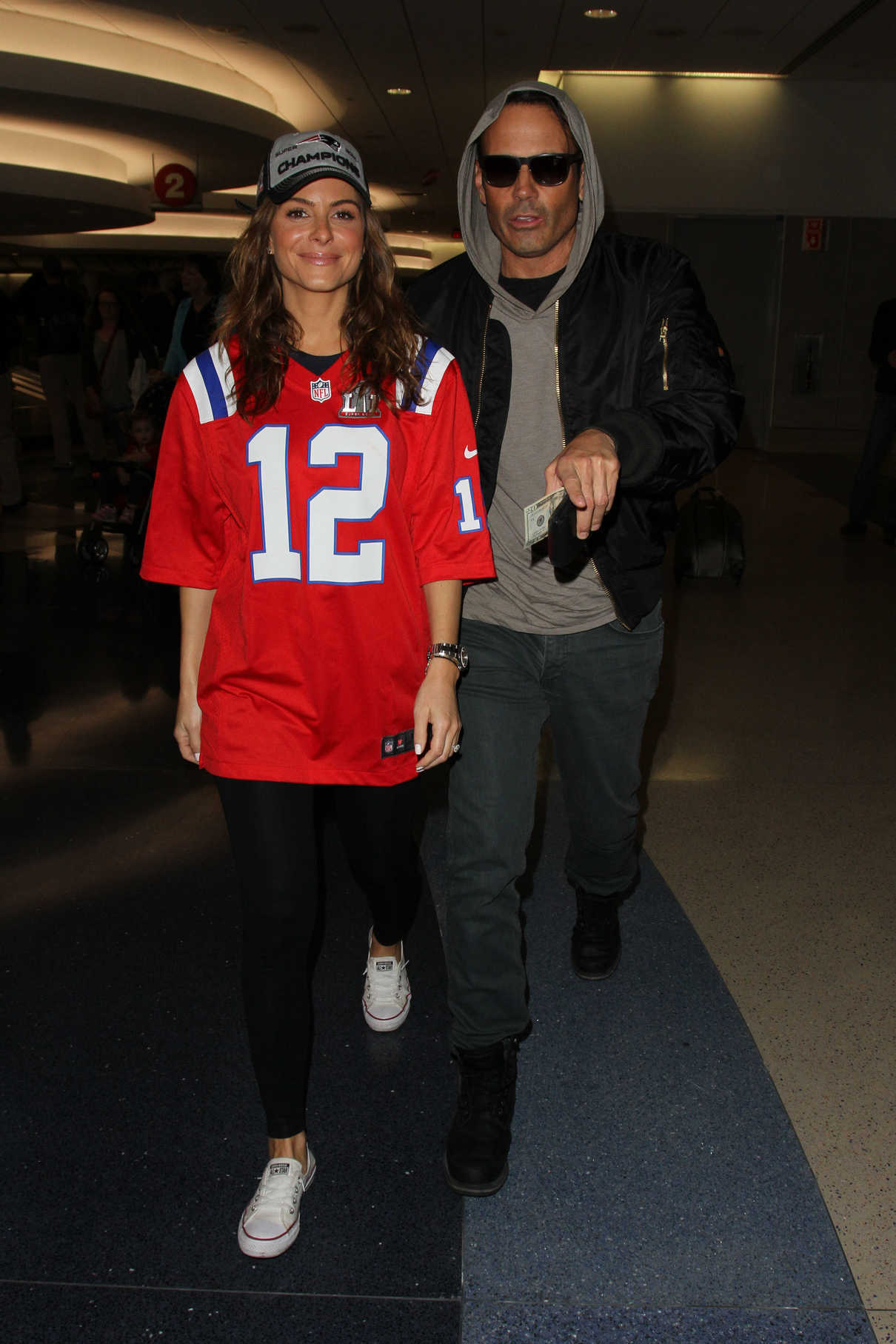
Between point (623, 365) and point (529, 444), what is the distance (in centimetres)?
25

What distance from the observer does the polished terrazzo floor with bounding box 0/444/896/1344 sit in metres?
1.98

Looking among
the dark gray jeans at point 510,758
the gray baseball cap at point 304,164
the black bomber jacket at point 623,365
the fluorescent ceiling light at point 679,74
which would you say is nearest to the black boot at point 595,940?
the dark gray jeans at point 510,758

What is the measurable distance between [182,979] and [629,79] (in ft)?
37.9

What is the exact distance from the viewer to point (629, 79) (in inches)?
467

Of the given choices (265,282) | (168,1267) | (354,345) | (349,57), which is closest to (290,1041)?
(168,1267)

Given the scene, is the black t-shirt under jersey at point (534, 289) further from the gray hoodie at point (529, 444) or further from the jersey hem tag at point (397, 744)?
the jersey hem tag at point (397, 744)

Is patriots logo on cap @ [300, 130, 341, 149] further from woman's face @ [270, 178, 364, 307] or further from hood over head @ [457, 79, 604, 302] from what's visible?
hood over head @ [457, 79, 604, 302]

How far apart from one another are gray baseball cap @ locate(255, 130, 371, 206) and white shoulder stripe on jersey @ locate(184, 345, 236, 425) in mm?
304

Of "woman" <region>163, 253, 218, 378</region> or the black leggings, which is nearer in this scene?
the black leggings

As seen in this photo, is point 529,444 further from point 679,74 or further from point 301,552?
point 679,74

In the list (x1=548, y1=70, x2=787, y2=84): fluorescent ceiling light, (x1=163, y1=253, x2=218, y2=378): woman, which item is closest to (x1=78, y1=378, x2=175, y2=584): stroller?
(x1=163, y1=253, x2=218, y2=378): woman

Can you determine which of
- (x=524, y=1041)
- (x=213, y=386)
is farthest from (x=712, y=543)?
(x=213, y=386)

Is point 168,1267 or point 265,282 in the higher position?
point 265,282

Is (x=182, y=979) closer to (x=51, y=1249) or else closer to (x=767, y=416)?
(x=51, y=1249)
